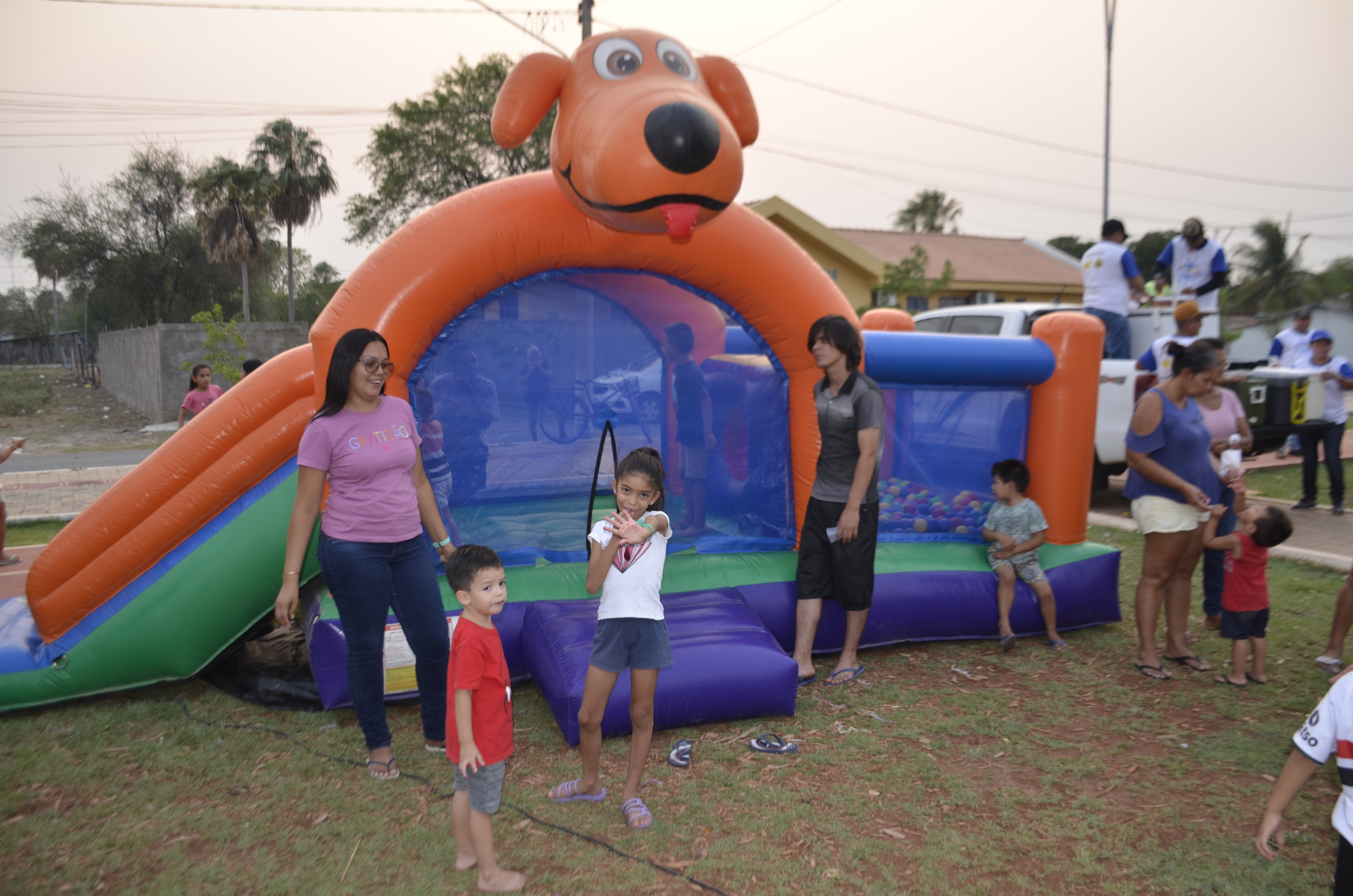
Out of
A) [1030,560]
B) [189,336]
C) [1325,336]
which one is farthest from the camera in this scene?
[189,336]

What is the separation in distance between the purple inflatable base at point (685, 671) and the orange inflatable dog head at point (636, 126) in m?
1.68

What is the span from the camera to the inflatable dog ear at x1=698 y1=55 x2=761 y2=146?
4.00 m

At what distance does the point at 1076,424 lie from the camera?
4793 mm

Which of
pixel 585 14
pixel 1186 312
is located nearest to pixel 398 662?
pixel 1186 312

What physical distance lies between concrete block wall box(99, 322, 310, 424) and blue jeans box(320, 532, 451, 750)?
14.5 m

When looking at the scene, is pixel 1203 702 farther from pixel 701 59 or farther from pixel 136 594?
pixel 136 594

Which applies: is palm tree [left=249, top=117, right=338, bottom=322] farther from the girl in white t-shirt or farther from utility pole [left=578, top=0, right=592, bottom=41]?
the girl in white t-shirt

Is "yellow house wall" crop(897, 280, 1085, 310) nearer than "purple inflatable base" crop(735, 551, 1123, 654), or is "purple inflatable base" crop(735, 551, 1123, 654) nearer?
"purple inflatable base" crop(735, 551, 1123, 654)

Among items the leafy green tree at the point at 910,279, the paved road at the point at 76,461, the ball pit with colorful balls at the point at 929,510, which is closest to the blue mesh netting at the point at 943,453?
the ball pit with colorful balls at the point at 929,510

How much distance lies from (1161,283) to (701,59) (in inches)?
198

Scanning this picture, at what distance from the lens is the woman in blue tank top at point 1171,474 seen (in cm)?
385

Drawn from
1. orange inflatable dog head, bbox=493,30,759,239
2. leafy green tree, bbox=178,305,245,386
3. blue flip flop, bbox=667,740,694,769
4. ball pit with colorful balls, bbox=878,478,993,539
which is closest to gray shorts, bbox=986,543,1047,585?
ball pit with colorful balls, bbox=878,478,993,539

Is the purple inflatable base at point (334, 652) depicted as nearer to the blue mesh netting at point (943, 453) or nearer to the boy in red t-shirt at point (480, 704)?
the boy in red t-shirt at point (480, 704)

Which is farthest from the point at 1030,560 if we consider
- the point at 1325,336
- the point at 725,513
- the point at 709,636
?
the point at 1325,336
